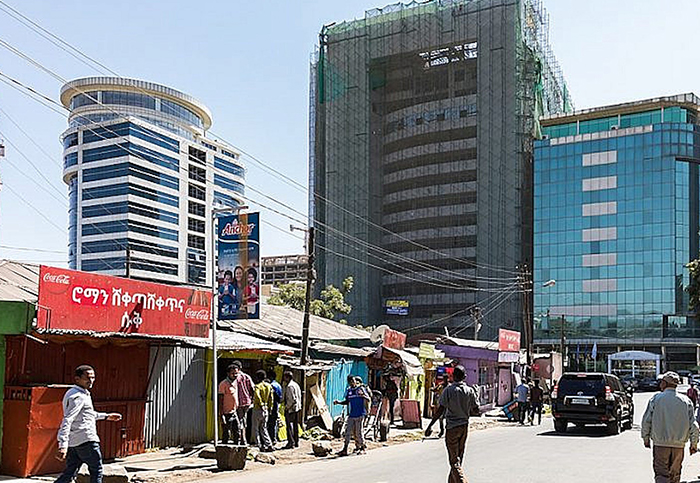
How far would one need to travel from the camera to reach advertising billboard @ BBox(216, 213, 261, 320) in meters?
18.5

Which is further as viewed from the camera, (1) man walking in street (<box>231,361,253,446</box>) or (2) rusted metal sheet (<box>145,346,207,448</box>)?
(1) man walking in street (<box>231,361,253,446</box>)

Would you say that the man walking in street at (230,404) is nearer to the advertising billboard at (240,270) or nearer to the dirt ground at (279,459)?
the dirt ground at (279,459)

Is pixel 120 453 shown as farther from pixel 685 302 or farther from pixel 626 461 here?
pixel 685 302

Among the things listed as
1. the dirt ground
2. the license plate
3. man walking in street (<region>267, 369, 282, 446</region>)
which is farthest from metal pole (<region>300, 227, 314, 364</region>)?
the license plate

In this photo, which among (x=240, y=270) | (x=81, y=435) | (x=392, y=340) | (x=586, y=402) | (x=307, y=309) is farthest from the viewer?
(x=392, y=340)

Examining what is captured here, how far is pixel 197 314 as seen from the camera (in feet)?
56.3

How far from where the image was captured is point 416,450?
1855 cm

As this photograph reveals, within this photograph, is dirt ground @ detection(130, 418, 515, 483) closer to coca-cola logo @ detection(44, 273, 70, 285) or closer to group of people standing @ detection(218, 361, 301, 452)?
group of people standing @ detection(218, 361, 301, 452)

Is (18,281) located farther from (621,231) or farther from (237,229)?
(621,231)

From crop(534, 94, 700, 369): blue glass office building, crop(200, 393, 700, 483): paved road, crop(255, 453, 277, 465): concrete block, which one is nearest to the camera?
crop(200, 393, 700, 483): paved road

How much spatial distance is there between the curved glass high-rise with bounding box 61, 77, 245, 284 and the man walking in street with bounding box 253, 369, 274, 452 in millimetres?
91178

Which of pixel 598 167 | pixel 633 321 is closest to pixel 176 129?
pixel 598 167

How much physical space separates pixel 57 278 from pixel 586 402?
50.6 feet

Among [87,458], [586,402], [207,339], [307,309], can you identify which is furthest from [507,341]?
[87,458]
